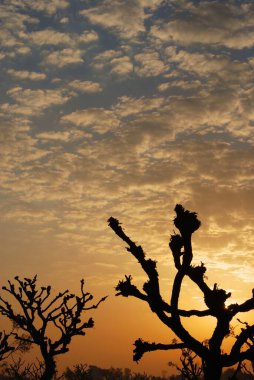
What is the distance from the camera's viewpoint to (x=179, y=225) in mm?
5652

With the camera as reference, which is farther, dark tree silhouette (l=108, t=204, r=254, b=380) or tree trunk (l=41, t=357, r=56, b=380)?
tree trunk (l=41, t=357, r=56, b=380)

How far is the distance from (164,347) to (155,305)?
62 cm

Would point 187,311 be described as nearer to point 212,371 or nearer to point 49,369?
point 212,371

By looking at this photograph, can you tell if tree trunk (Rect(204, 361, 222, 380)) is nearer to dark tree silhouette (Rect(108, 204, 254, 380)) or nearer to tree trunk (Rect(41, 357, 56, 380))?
dark tree silhouette (Rect(108, 204, 254, 380))

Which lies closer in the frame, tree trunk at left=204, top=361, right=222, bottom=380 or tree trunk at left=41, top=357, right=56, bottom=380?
tree trunk at left=204, top=361, right=222, bottom=380

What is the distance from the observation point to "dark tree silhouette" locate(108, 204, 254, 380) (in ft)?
17.8

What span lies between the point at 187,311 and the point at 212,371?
0.75 metres

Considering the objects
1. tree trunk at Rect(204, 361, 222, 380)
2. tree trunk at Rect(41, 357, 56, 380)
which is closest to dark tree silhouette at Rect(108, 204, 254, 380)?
tree trunk at Rect(204, 361, 222, 380)

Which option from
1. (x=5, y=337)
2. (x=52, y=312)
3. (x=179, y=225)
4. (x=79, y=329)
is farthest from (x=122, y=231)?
(x=5, y=337)

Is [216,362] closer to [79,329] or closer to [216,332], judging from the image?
[216,332]

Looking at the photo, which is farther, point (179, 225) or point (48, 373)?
point (48, 373)

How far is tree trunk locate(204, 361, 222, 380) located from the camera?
5352 millimetres

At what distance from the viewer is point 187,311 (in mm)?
5758

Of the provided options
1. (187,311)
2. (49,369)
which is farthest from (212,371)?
(49,369)
